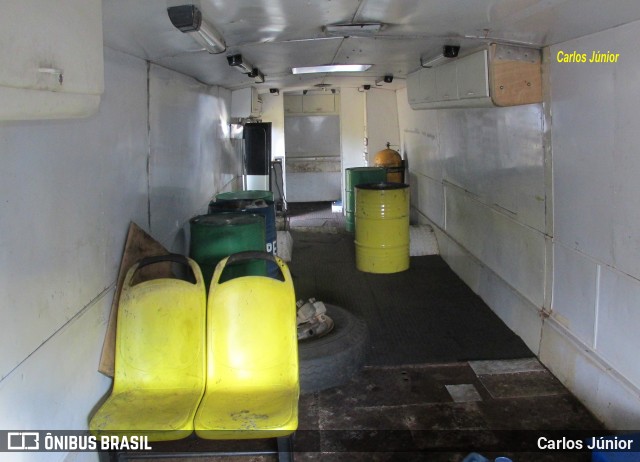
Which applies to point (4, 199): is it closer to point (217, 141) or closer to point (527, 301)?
point (527, 301)

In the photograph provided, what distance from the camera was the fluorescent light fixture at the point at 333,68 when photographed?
554cm

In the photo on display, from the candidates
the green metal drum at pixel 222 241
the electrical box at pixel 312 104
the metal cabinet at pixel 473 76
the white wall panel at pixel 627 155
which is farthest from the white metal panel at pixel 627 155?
the electrical box at pixel 312 104

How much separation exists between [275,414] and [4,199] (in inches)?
50.7

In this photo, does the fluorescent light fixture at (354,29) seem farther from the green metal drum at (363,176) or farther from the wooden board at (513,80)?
the green metal drum at (363,176)

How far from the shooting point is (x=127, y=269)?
2871 millimetres

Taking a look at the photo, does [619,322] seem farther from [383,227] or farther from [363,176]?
[363,176]

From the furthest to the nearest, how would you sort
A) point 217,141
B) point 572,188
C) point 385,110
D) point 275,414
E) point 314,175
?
point 314,175
point 385,110
point 217,141
point 572,188
point 275,414

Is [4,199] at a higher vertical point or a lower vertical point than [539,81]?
lower

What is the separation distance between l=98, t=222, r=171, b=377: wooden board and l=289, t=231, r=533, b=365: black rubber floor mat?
157 centimetres

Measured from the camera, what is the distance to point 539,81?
11.5 feet

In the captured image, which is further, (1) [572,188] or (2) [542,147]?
(2) [542,147]

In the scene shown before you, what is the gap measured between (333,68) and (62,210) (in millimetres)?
4003

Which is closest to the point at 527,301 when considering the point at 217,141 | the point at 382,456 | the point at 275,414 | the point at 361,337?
the point at 361,337

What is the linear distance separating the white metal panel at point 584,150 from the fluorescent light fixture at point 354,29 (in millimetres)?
1126
